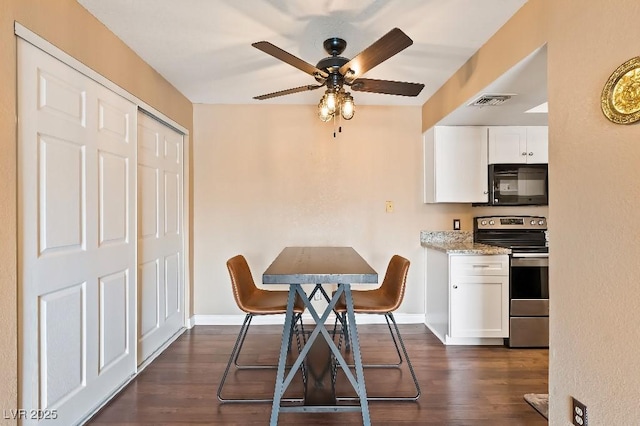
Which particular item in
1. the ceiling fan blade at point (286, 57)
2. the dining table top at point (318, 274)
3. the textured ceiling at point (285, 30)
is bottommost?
the dining table top at point (318, 274)

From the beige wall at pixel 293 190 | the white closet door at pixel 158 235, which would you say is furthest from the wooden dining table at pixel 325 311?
the beige wall at pixel 293 190

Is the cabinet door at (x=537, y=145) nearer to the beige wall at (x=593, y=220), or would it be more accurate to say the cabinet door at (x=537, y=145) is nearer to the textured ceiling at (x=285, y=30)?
the textured ceiling at (x=285, y=30)

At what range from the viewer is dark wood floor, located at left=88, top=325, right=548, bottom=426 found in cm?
197

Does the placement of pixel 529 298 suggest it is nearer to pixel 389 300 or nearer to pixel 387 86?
pixel 389 300

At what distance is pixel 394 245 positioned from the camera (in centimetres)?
366

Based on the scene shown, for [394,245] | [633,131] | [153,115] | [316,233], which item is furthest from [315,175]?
[633,131]

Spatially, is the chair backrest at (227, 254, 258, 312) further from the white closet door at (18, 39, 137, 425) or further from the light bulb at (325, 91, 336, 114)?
the light bulb at (325, 91, 336, 114)

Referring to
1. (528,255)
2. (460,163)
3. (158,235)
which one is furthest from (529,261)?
(158,235)

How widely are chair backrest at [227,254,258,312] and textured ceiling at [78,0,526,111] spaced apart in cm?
Result: 150

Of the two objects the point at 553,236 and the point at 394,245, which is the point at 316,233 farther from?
the point at 553,236

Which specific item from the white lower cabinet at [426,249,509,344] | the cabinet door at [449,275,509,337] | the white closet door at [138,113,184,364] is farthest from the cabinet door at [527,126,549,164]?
the white closet door at [138,113,184,364]

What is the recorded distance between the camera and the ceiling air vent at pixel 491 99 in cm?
246

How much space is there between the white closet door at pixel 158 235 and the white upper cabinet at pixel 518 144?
3.04m

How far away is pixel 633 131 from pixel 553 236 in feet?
1.90
